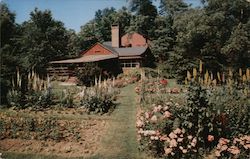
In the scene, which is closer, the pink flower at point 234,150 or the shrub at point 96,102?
the pink flower at point 234,150

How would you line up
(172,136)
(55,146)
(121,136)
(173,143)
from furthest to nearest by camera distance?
(121,136), (55,146), (172,136), (173,143)

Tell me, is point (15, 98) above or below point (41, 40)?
below

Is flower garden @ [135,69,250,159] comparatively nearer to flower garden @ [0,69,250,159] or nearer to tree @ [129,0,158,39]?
flower garden @ [0,69,250,159]

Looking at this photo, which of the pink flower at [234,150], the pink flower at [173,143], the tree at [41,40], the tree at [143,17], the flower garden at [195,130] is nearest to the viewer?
the pink flower at [234,150]

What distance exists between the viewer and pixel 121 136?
11.5 m

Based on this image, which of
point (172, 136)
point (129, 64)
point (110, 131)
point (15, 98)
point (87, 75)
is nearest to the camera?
point (172, 136)

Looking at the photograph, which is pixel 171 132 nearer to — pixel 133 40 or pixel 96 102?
pixel 96 102

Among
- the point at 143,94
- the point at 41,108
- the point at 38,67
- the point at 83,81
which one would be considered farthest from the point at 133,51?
the point at 41,108

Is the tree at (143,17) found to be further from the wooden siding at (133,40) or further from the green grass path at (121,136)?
the green grass path at (121,136)

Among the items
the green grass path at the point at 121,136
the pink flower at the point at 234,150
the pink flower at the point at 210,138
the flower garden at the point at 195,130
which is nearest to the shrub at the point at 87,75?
the green grass path at the point at 121,136

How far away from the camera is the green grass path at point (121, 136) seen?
385 inches

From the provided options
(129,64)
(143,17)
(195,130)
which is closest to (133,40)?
(143,17)

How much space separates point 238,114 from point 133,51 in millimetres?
31234

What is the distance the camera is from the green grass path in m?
9.79
